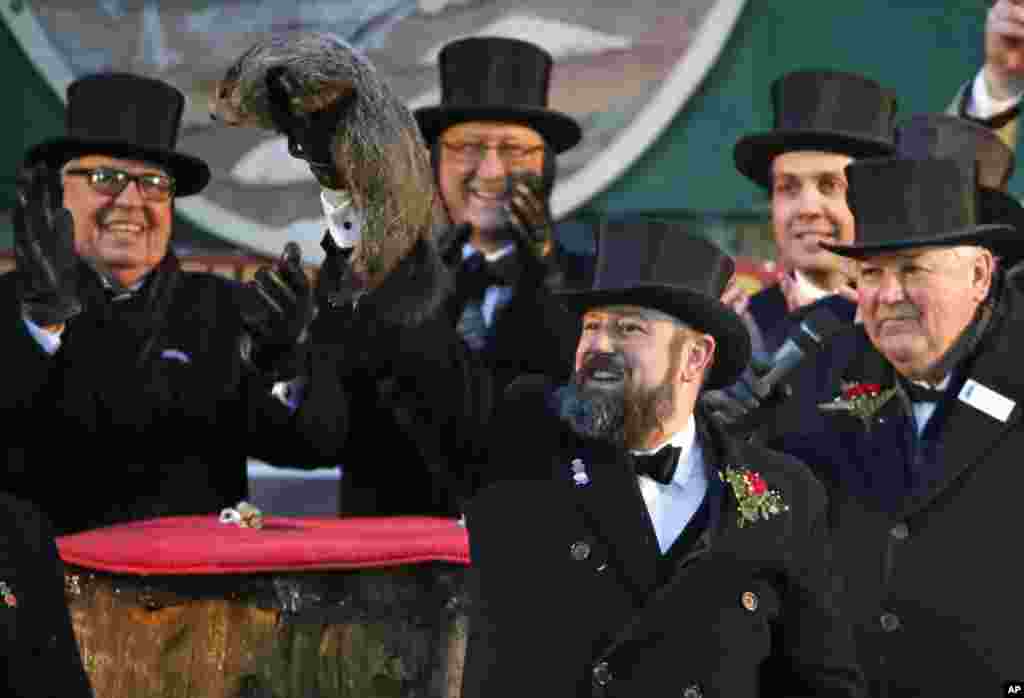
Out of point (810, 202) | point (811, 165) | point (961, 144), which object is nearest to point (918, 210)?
point (961, 144)

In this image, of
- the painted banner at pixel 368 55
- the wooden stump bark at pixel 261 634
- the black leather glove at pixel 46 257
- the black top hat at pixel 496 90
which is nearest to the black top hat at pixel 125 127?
the black leather glove at pixel 46 257

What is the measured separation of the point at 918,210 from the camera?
18.6 feet

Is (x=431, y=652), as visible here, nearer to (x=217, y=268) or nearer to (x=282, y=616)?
(x=282, y=616)

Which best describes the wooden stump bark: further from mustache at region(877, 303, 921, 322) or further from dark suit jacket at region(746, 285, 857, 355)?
dark suit jacket at region(746, 285, 857, 355)

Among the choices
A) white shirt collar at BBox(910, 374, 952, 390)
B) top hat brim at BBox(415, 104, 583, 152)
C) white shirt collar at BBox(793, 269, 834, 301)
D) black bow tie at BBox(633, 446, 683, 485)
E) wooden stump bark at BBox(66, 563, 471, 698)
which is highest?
top hat brim at BBox(415, 104, 583, 152)

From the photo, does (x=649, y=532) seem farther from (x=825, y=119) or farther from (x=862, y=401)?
(x=825, y=119)

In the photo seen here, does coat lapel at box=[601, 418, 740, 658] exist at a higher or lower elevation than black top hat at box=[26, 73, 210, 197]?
lower

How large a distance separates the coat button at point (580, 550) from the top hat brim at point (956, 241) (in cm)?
130

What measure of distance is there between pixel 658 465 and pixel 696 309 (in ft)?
1.27

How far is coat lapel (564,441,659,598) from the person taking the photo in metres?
4.78

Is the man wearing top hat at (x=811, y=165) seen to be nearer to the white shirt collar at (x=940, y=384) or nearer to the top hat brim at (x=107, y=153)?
the white shirt collar at (x=940, y=384)

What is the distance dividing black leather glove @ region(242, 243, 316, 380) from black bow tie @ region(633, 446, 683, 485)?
1.03 m

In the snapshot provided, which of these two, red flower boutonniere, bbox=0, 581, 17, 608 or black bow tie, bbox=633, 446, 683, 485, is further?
black bow tie, bbox=633, 446, 683, 485

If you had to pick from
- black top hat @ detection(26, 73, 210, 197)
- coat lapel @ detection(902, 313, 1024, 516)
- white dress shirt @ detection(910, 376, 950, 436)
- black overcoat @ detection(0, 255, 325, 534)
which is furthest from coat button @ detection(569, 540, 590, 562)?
black top hat @ detection(26, 73, 210, 197)
